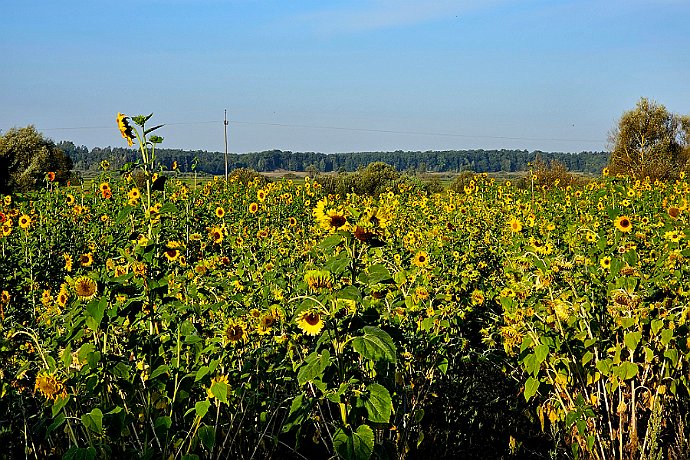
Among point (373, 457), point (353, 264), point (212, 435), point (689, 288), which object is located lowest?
point (373, 457)

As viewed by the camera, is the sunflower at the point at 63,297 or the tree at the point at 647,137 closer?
the sunflower at the point at 63,297

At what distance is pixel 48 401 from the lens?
302 centimetres

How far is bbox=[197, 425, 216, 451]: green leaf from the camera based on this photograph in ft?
9.12

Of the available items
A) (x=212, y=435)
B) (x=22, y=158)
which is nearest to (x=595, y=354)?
(x=212, y=435)

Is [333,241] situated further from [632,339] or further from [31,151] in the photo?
[31,151]

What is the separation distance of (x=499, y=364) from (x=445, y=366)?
0.80 metres

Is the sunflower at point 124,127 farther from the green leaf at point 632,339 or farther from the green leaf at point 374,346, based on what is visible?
the green leaf at point 632,339

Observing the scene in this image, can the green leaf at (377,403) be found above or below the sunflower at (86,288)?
below

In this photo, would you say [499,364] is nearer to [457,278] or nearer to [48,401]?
[457,278]

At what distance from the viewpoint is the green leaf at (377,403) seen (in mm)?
2695

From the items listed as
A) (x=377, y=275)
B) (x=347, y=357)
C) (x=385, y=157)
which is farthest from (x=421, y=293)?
(x=385, y=157)

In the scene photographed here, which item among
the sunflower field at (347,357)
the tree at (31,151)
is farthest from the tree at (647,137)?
the sunflower field at (347,357)

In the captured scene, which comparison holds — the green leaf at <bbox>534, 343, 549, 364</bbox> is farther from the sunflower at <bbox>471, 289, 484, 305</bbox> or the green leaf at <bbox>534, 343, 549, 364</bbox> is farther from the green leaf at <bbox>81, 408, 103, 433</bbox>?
the green leaf at <bbox>81, 408, 103, 433</bbox>

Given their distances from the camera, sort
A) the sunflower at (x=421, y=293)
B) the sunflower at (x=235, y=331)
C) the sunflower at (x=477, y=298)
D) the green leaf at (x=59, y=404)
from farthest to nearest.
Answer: the sunflower at (x=477, y=298), the sunflower at (x=421, y=293), the sunflower at (x=235, y=331), the green leaf at (x=59, y=404)
